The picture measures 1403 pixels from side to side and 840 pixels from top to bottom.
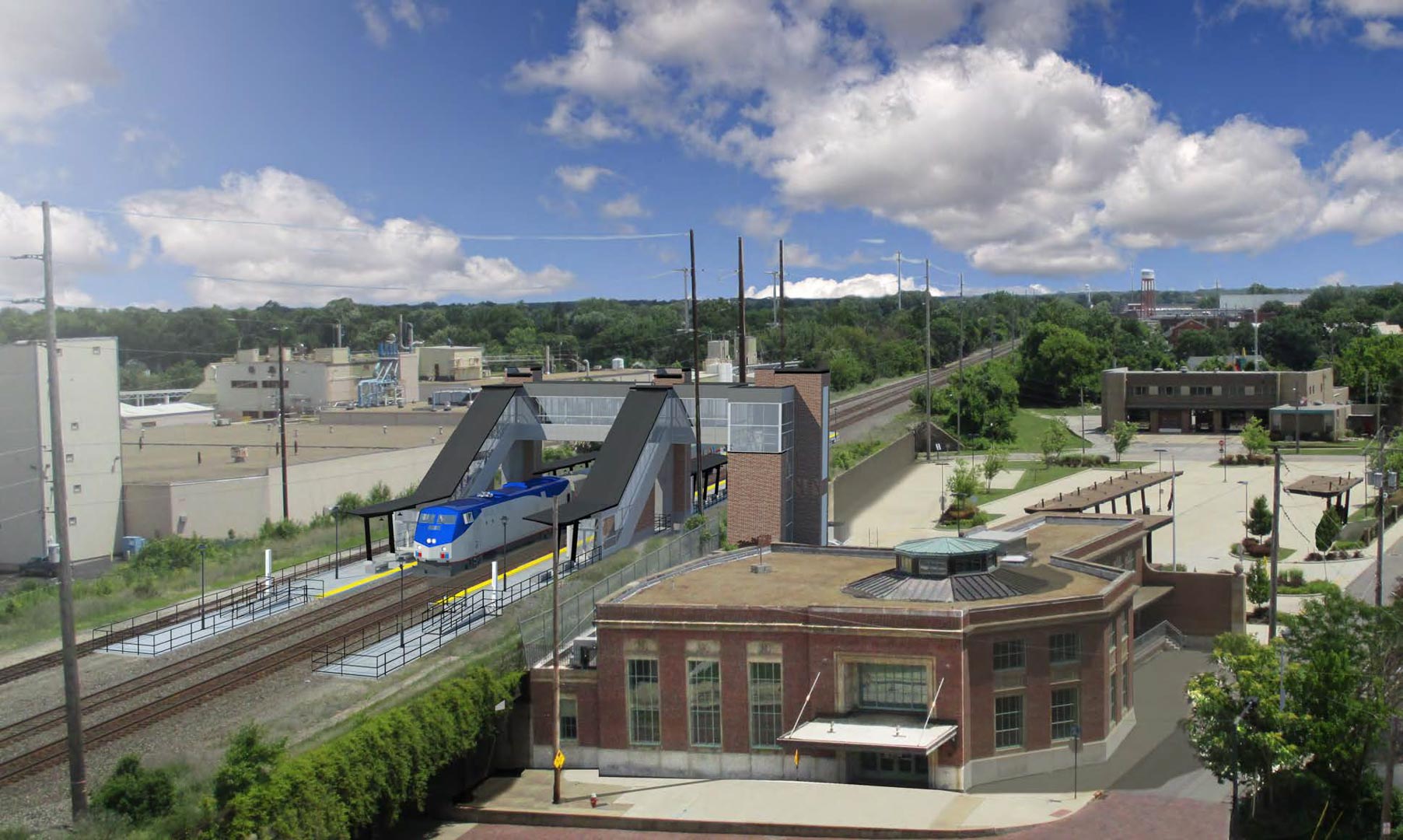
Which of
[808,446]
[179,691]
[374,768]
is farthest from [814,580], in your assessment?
[179,691]

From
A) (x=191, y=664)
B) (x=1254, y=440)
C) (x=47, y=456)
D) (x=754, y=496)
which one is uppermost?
(x=47, y=456)

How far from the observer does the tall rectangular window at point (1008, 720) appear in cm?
3275

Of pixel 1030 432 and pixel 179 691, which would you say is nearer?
pixel 179 691

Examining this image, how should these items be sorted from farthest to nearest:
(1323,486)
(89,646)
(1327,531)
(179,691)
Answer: (1323,486) → (1327,531) → (89,646) → (179,691)

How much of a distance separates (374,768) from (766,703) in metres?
11.5

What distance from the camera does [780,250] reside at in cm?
7850

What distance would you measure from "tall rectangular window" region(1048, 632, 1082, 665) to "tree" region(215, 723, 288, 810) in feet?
68.4

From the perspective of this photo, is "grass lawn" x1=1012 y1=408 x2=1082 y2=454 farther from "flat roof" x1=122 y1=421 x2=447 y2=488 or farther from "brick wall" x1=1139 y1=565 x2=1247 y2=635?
"brick wall" x1=1139 y1=565 x2=1247 y2=635

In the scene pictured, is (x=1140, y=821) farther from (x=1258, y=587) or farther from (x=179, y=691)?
(x=179, y=691)

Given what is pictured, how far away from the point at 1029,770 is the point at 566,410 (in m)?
30.5

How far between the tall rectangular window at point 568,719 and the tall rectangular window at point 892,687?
8.68 meters

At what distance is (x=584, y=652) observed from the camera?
36562 millimetres

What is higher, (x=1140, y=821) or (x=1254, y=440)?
(x=1254, y=440)

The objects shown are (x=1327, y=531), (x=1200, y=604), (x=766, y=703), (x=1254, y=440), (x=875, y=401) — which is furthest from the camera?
(x=875, y=401)
